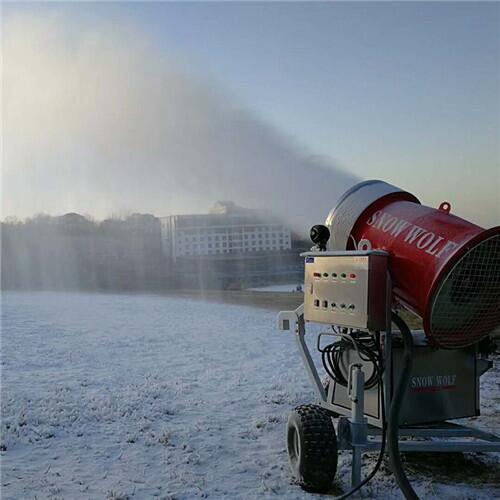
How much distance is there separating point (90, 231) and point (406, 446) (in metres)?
25.4

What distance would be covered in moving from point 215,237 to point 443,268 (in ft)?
74.1

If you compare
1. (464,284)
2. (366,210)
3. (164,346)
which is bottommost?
(164,346)

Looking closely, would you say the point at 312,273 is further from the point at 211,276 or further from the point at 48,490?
the point at 211,276

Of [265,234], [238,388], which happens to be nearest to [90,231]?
[265,234]

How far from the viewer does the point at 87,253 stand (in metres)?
27.1

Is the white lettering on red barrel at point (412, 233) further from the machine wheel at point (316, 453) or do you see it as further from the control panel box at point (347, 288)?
the machine wheel at point (316, 453)

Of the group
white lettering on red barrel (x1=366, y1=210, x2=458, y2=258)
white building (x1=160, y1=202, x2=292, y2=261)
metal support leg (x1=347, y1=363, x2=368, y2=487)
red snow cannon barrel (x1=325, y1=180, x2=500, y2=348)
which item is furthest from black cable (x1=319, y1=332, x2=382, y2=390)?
white building (x1=160, y1=202, x2=292, y2=261)

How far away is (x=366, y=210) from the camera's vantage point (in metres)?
3.88

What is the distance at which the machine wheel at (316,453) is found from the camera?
11.6 feet

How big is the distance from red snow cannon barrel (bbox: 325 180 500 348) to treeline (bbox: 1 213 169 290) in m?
22.9

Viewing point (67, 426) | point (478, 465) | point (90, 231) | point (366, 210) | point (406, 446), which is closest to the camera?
point (406, 446)

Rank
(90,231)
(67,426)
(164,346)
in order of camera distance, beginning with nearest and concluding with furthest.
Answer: (67,426) < (164,346) < (90,231)

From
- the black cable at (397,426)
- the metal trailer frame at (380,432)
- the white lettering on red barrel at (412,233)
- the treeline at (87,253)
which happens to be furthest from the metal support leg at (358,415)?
the treeline at (87,253)

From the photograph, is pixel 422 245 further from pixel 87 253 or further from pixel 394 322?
pixel 87 253
